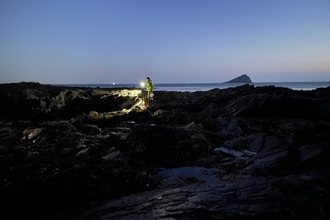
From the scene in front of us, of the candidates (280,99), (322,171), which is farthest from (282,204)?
(280,99)

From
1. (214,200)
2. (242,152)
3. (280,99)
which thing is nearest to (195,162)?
(242,152)

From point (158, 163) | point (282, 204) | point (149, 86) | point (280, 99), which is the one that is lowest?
point (158, 163)

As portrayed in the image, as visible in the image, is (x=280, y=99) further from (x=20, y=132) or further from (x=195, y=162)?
(x=20, y=132)

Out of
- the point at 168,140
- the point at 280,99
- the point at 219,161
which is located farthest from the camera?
the point at 280,99

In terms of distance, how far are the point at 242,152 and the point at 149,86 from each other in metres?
19.3

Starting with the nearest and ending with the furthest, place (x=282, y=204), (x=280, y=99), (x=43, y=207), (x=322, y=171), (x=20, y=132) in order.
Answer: (x=282, y=204)
(x=43, y=207)
(x=322, y=171)
(x=20, y=132)
(x=280, y=99)

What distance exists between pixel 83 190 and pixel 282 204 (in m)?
7.05

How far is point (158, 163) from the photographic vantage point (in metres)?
11.6

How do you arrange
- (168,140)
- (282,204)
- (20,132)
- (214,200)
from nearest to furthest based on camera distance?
(282,204), (214,200), (168,140), (20,132)

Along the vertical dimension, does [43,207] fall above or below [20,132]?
below

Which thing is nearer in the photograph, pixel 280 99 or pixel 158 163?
pixel 158 163

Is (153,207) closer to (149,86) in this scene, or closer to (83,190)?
(83,190)

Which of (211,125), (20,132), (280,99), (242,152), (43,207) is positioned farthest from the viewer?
(280,99)

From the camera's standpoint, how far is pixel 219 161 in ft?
37.7
